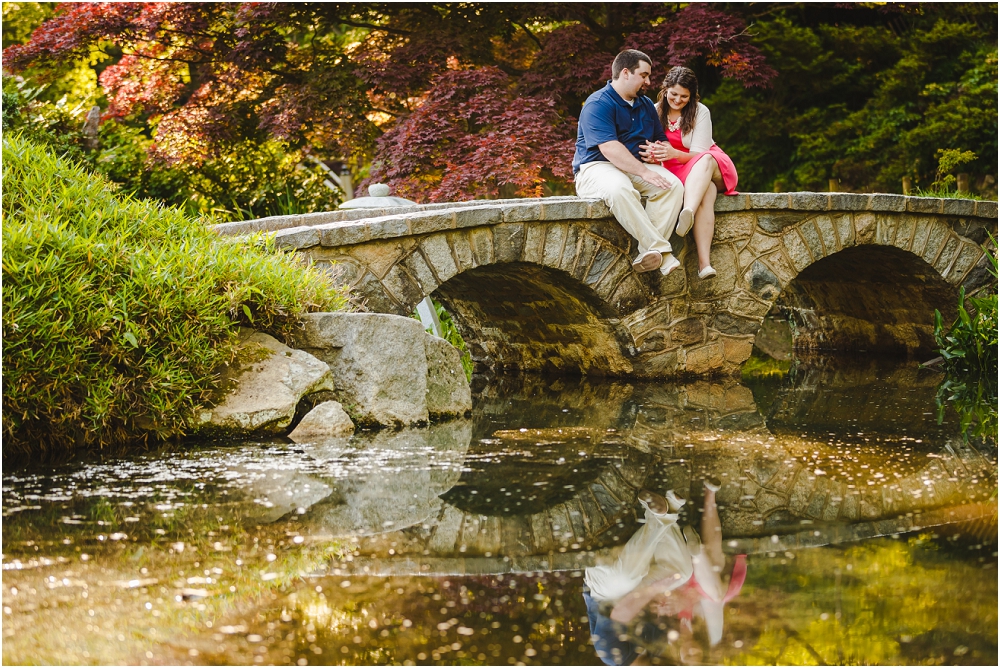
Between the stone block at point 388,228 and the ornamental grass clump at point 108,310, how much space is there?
0.65 m

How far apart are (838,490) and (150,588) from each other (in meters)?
1.98

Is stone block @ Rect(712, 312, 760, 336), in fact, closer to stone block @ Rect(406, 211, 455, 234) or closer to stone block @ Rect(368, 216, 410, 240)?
stone block @ Rect(406, 211, 455, 234)

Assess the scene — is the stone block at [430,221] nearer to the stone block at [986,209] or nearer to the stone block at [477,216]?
the stone block at [477,216]

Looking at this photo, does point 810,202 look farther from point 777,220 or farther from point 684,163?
point 684,163

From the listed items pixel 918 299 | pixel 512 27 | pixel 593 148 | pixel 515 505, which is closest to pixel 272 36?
pixel 512 27

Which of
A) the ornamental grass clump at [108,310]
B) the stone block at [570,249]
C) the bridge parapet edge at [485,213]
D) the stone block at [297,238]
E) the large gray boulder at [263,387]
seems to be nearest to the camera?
the ornamental grass clump at [108,310]

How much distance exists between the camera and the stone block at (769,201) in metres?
6.41

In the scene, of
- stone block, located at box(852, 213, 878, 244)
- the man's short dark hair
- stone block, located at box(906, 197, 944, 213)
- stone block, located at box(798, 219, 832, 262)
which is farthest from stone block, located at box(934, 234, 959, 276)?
the man's short dark hair

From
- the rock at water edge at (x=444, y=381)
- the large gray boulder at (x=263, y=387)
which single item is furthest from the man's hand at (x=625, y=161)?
the large gray boulder at (x=263, y=387)

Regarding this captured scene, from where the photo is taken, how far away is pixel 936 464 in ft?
11.2

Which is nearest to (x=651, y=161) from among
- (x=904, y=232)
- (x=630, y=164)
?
(x=630, y=164)

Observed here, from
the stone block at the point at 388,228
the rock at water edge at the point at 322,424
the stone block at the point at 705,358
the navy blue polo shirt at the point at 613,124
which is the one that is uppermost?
the navy blue polo shirt at the point at 613,124

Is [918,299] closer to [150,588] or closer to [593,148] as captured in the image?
[593,148]

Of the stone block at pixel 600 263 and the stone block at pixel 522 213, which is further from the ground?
the stone block at pixel 522 213
